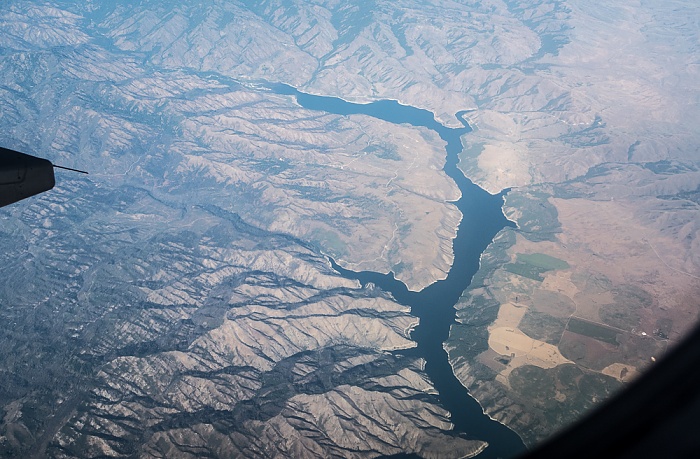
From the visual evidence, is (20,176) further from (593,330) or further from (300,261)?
(300,261)

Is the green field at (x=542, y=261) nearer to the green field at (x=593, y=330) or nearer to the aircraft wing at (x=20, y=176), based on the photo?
the green field at (x=593, y=330)

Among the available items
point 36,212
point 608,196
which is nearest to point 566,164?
point 608,196

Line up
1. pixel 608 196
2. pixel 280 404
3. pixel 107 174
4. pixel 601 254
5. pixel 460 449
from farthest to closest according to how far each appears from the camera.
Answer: pixel 107 174
pixel 608 196
pixel 601 254
pixel 280 404
pixel 460 449

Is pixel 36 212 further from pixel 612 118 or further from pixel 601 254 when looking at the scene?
pixel 612 118

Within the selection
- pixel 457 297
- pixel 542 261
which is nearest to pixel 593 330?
pixel 542 261

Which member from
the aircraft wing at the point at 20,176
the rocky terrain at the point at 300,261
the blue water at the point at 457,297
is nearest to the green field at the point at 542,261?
the rocky terrain at the point at 300,261

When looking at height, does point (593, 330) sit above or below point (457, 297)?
above

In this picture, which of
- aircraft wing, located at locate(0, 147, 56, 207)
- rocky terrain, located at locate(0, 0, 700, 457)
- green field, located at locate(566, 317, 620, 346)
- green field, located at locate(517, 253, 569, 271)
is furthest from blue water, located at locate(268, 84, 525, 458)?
aircraft wing, located at locate(0, 147, 56, 207)
